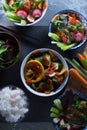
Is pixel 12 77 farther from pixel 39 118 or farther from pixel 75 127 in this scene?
pixel 75 127

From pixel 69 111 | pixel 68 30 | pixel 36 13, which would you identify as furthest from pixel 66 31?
pixel 69 111

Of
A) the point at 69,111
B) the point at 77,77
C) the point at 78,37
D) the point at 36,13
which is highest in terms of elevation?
the point at 36,13

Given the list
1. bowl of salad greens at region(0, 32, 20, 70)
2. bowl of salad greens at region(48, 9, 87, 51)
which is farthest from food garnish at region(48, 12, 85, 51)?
bowl of salad greens at region(0, 32, 20, 70)

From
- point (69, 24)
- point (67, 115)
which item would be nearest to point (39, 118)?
point (67, 115)

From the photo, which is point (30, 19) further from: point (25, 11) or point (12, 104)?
point (12, 104)

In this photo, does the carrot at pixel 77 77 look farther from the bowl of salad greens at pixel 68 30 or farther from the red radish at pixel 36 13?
the red radish at pixel 36 13

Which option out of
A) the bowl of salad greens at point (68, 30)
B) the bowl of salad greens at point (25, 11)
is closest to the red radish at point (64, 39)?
the bowl of salad greens at point (68, 30)
